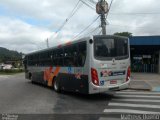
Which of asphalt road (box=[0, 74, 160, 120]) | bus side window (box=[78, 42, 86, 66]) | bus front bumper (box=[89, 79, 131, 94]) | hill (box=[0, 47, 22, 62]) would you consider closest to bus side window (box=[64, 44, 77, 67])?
bus side window (box=[78, 42, 86, 66])

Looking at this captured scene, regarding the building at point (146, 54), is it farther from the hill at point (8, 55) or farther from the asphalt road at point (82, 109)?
the hill at point (8, 55)

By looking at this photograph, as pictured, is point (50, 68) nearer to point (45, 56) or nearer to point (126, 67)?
point (45, 56)

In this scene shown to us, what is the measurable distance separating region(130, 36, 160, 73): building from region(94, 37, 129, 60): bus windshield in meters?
20.7

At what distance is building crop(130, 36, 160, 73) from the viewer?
116ft

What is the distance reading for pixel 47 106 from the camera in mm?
13031

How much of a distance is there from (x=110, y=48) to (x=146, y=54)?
115ft

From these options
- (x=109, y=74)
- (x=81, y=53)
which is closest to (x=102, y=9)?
(x=81, y=53)

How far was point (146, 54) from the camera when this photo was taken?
48625mm

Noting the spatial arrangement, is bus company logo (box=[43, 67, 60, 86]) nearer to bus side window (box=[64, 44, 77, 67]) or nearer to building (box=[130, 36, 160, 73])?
bus side window (box=[64, 44, 77, 67])

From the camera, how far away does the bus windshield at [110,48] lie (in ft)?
47.3

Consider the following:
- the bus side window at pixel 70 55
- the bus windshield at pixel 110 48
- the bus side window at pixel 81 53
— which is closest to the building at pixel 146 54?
the bus side window at pixel 70 55

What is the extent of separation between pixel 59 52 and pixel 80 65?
3484mm

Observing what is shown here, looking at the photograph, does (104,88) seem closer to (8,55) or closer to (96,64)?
(96,64)

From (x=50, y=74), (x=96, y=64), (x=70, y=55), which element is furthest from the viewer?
(x=50, y=74)
